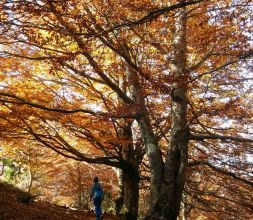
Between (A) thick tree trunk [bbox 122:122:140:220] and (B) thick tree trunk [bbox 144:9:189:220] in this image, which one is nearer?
(B) thick tree trunk [bbox 144:9:189:220]

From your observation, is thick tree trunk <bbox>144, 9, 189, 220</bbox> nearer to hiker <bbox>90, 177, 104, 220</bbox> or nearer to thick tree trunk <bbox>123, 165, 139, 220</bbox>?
hiker <bbox>90, 177, 104, 220</bbox>

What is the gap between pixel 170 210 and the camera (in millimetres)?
9195

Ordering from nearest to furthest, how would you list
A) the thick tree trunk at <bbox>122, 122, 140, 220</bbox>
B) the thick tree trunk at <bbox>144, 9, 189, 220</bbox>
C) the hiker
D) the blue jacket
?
the thick tree trunk at <bbox>144, 9, 189, 220</bbox> → the hiker → the blue jacket → the thick tree trunk at <bbox>122, 122, 140, 220</bbox>

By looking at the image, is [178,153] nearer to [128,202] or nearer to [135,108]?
[135,108]

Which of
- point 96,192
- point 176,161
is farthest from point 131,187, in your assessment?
point 176,161

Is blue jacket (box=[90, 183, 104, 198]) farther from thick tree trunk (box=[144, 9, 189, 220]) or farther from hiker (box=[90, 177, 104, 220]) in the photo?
thick tree trunk (box=[144, 9, 189, 220])

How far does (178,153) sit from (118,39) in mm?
4000

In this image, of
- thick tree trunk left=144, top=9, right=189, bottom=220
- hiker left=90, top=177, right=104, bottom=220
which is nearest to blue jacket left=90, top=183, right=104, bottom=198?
hiker left=90, top=177, right=104, bottom=220

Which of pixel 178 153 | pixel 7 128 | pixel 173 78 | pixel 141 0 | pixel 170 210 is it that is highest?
pixel 141 0

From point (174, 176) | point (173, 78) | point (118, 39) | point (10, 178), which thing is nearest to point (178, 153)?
point (174, 176)

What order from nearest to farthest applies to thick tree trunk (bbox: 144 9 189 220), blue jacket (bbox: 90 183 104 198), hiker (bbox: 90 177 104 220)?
thick tree trunk (bbox: 144 9 189 220), hiker (bbox: 90 177 104 220), blue jacket (bbox: 90 183 104 198)

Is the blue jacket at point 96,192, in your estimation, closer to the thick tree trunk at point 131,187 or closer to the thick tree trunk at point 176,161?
the thick tree trunk at point 131,187

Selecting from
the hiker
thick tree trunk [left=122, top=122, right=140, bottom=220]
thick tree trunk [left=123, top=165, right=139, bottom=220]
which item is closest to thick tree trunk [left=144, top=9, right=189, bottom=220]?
the hiker

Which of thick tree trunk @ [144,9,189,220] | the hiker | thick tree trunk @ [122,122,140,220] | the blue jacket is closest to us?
thick tree trunk @ [144,9,189,220]
